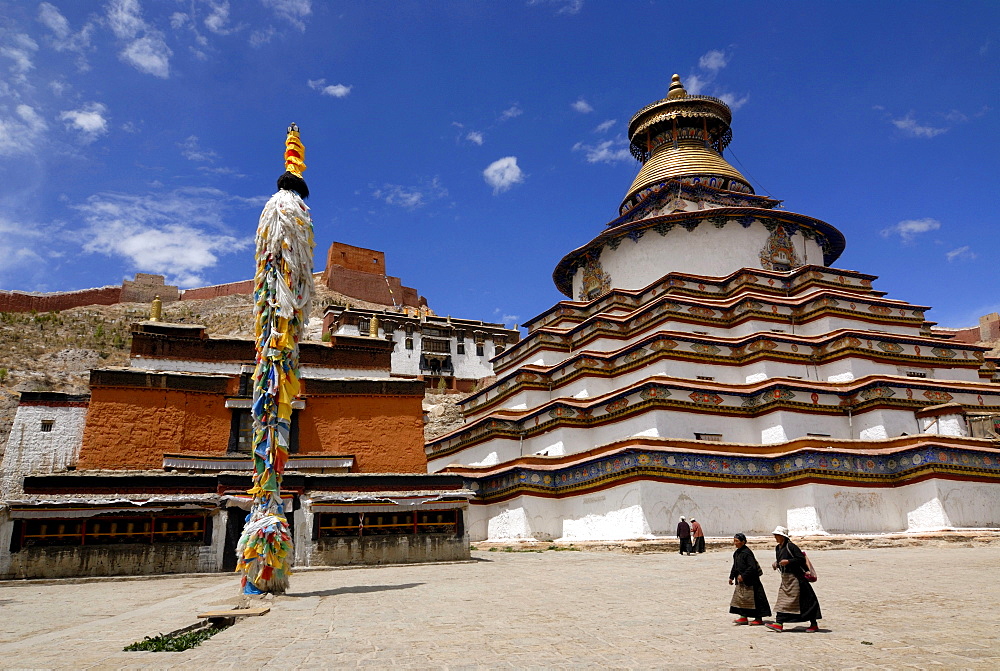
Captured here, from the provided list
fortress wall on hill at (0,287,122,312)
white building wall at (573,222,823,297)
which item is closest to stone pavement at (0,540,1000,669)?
white building wall at (573,222,823,297)

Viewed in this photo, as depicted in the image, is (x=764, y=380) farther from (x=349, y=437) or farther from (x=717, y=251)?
(x=349, y=437)

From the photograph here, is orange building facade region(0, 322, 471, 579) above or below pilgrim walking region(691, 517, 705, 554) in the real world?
above

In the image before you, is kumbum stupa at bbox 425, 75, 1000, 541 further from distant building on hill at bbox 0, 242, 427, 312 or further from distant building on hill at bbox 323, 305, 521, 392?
distant building on hill at bbox 0, 242, 427, 312

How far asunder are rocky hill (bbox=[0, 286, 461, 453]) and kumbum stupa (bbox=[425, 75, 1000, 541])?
12692mm

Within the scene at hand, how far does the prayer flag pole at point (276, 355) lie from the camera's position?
1146 centimetres

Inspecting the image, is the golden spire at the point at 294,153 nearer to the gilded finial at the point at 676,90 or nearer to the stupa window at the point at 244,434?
the stupa window at the point at 244,434

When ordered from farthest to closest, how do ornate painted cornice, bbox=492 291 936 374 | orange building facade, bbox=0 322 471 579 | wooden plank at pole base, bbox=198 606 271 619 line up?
ornate painted cornice, bbox=492 291 936 374 < orange building facade, bbox=0 322 471 579 < wooden plank at pole base, bbox=198 606 271 619

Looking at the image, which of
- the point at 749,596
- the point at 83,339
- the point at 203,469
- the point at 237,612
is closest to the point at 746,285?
the point at 203,469

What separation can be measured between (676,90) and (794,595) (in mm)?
33250

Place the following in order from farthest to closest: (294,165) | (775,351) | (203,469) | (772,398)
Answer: (775,351) → (772,398) → (203,469) → (294,165)

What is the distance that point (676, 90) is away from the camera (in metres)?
36.5

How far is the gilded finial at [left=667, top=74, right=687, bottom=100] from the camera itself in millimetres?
36025

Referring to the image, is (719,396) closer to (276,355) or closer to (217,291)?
(276,355)

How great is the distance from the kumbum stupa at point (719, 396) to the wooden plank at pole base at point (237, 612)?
12524 millimetres
